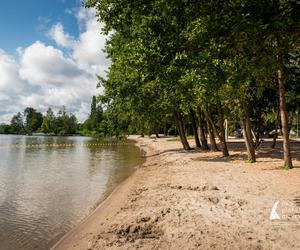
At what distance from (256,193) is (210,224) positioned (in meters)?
4.02

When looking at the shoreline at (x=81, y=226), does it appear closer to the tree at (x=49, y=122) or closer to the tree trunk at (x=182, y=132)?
the tree trunk at (x=182, y=132)

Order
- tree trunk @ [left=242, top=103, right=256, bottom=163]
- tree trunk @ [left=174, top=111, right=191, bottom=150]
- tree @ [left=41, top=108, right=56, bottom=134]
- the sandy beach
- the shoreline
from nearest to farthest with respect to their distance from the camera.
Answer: the sandy beach, the shoreline, tree trunk @ [left=242, top=103, right=256, bottom=163], tree trunk @ [left=174, top=111, right=191, bottom=150], tree @ [left=41, top=108, right=56, bottom=134]

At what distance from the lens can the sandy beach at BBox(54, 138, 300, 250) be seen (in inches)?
319

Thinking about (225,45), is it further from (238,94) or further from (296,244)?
(238,94)

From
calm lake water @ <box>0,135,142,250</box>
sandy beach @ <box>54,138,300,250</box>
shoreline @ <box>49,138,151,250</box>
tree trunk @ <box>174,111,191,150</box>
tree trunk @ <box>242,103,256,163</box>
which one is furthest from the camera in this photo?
tree trunk @ <box>174,111,191,150</box>

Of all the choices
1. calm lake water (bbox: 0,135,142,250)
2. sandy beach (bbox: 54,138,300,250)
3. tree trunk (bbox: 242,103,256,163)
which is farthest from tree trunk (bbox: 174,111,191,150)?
sandy beach (bbox: 54,138,300,250)

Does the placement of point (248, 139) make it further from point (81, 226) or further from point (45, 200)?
point (81, 226)

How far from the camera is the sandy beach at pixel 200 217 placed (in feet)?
26.6

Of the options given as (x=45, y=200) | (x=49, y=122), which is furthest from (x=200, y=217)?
(x=49, y=122)

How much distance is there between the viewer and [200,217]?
993 centimetres

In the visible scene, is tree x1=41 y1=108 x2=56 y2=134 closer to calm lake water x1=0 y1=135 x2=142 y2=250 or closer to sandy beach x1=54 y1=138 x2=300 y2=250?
calm lake water x1=0 y1=135 x2=142 y2=250

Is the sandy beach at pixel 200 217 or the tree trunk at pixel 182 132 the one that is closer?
the sandy beach at pixel 200 217

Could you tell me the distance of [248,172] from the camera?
18.2 metres

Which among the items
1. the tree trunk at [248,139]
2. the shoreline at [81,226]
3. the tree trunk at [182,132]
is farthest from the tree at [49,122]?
the shoreline at [81,226]
